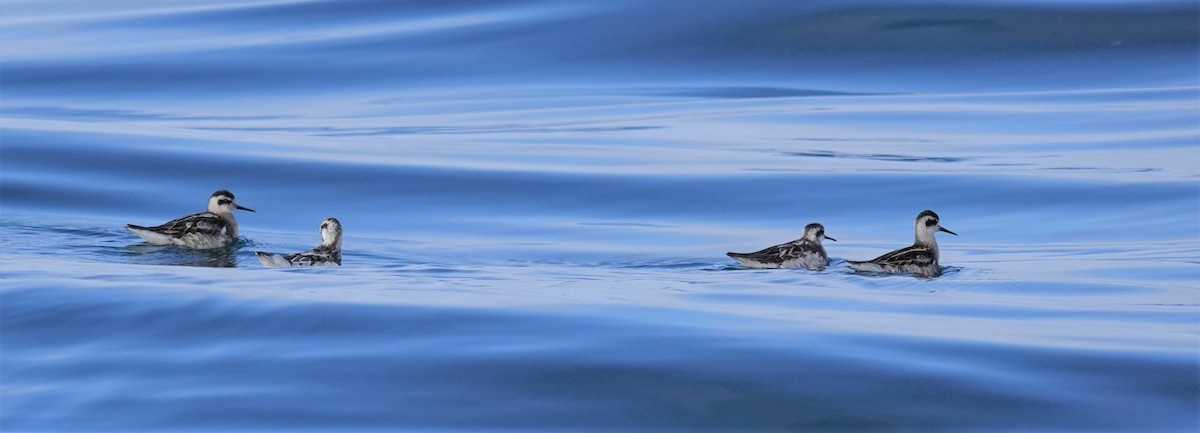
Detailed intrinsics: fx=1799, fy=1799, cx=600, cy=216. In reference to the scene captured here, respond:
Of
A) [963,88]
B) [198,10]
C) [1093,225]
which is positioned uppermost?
[198,10]

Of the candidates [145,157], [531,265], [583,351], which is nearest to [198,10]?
[145,157]

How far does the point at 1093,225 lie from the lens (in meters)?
17.4

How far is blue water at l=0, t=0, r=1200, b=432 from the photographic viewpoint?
30.3ft

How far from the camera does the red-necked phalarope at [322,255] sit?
13.8 metres

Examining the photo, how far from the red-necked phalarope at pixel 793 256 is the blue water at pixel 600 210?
0.24m

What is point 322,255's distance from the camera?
14289 millimetres

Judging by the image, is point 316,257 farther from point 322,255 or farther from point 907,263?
point 907,263

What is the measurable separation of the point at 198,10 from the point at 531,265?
22372 millimetres

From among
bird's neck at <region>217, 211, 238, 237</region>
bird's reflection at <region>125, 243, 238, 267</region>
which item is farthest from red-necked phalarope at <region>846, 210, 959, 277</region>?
bird's neck at <region>217, 211, 238, 237</region>

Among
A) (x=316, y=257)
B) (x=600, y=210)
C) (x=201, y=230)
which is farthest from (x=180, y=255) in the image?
(x=600, y=210)

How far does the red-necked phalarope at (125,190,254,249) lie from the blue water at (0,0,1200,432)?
0.65 feet

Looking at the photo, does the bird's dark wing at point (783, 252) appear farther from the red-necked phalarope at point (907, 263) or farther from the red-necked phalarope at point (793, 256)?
the red-necked phalarope at point (907, 263)

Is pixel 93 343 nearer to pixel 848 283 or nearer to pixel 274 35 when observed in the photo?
pixel 848 283

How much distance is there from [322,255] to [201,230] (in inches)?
77.5
